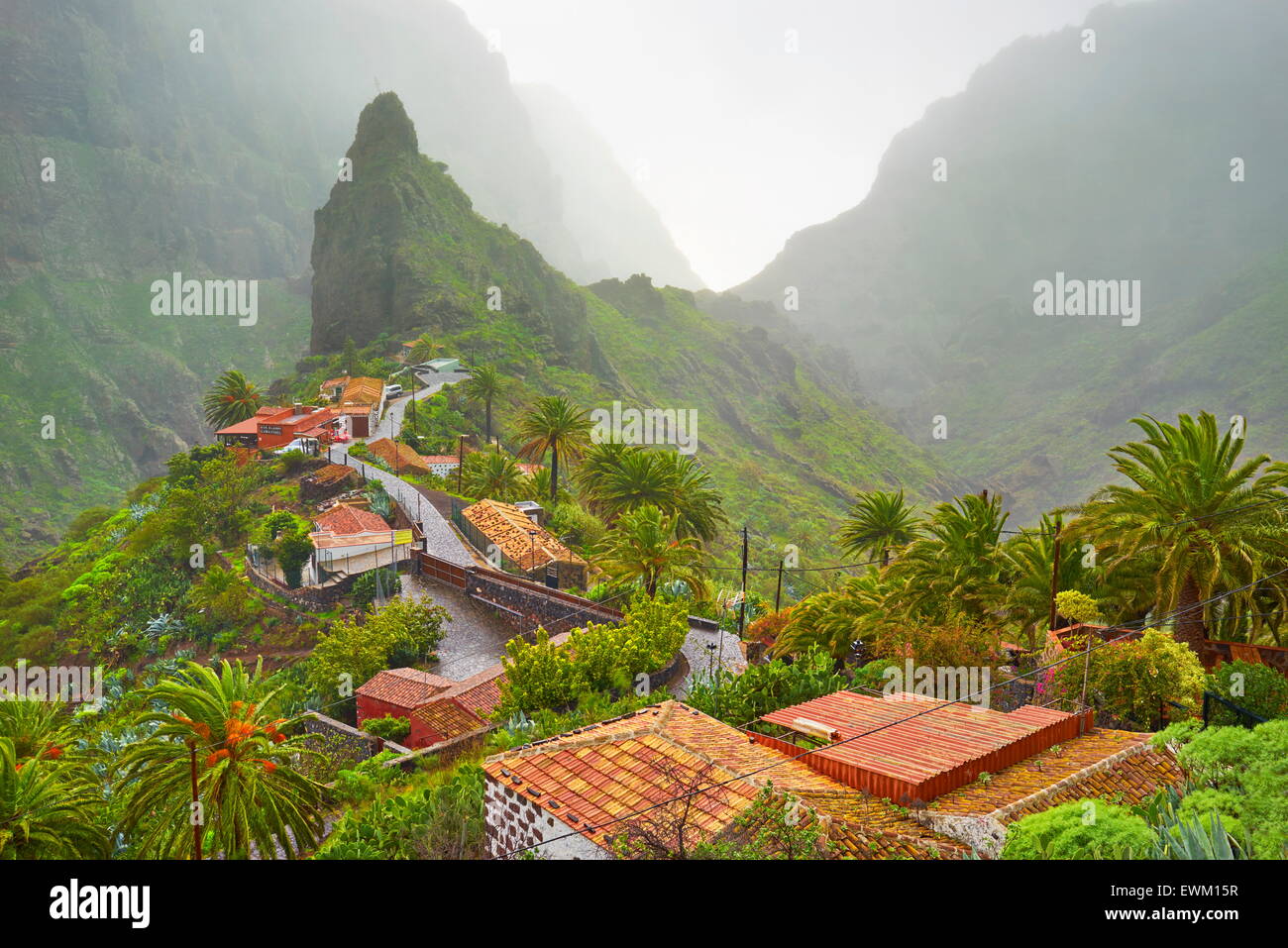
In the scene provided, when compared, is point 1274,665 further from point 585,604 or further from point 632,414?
point 632,414

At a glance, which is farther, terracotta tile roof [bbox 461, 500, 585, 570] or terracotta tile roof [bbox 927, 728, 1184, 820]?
terracotta tile roof [bbox 461, 500, 585, 570]

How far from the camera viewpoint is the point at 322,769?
74.3 ft

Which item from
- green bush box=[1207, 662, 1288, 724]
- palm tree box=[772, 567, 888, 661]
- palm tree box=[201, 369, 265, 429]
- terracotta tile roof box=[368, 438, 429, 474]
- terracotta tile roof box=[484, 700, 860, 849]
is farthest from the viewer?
palm tree box=[201, 369, 265, 429]

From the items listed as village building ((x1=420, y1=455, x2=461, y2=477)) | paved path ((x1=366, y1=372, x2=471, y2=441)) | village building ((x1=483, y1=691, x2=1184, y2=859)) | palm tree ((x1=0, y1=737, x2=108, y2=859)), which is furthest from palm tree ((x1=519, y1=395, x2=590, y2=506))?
palm tree ((x1=0, y1=737, x2=108, y2=859))

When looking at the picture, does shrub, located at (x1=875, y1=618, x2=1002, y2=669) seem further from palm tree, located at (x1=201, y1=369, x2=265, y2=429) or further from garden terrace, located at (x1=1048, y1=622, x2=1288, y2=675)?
palm tree, located at (x1=201, y1=369, x2=265, y2=429)

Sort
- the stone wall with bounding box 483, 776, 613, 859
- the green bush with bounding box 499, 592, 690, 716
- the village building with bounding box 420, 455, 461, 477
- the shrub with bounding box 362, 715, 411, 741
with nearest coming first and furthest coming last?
1. the stone wall with bounding box 483, 776, 613, 859
2. the green bush with bounding box 499, 592, 690, 716
3. the shrub with bounding box 362, 715, 411, 741
4. the village building with bounding box 420, 455, 461, 477

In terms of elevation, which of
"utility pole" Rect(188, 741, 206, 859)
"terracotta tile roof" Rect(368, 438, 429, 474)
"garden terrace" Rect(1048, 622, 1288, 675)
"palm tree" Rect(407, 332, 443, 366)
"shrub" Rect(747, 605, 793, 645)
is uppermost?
"palm tree" Rect(407, 332, 443, 366)

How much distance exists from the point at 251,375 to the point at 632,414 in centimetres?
9580

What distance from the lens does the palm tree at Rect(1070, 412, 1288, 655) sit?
21.3 m

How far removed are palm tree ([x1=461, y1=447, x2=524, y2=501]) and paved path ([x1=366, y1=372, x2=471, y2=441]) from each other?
38.6 feet

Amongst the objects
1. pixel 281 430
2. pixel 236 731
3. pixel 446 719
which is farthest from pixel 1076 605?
pixel 281 430

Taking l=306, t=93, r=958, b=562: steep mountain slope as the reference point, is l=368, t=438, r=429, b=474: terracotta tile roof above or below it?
below
